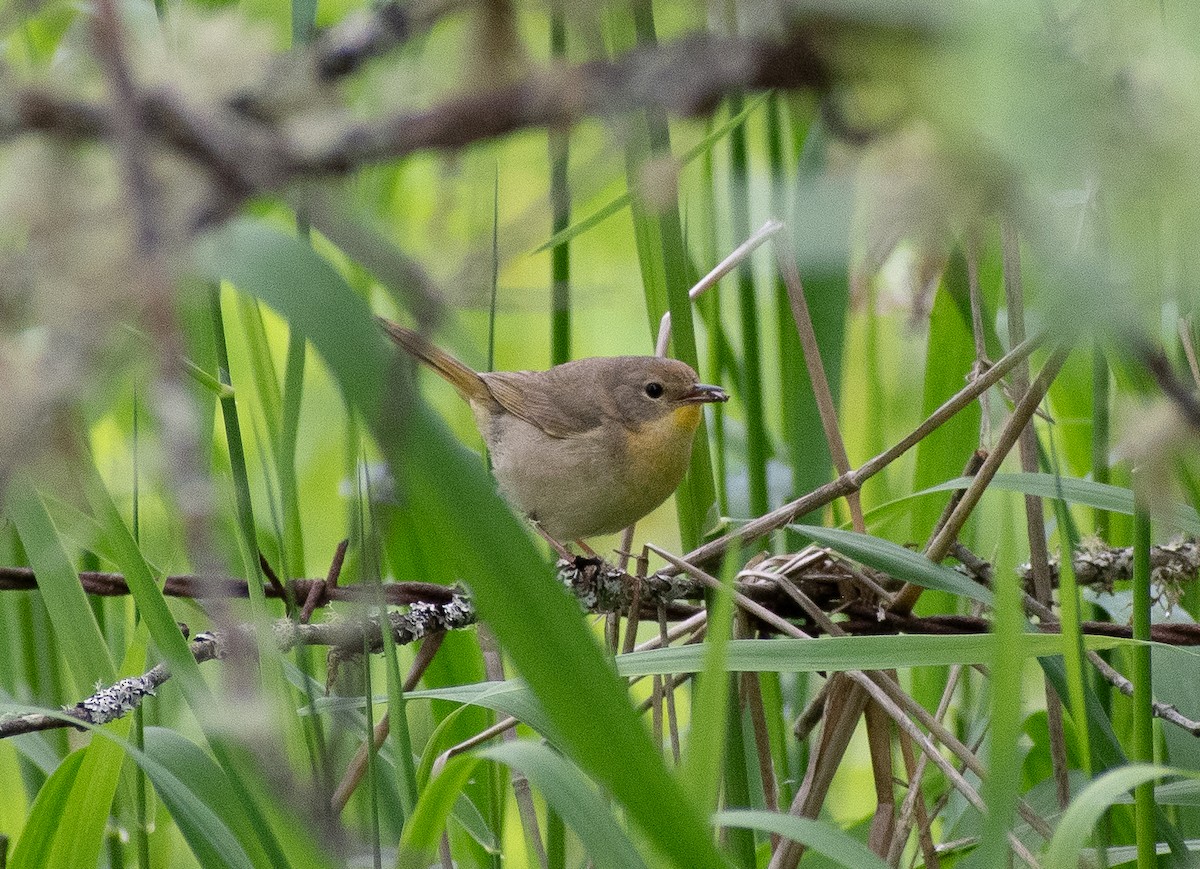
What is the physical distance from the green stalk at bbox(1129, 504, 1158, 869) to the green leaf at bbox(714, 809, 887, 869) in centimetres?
35

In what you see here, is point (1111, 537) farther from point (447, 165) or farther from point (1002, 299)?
point (447, 165)

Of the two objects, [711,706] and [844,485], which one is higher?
[844,485]

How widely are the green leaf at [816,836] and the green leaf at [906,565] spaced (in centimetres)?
50

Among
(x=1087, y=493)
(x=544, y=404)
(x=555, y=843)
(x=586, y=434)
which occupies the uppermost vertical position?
(x=544, y=404)

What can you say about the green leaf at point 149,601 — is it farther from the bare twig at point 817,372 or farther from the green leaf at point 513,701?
the bare twig at point 817,372

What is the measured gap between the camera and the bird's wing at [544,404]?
360cm

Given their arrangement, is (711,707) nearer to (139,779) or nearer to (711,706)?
(711,706)

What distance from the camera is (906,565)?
1733 mm

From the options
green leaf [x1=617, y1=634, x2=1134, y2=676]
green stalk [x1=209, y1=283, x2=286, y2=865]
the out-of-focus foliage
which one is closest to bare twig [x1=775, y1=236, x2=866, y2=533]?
the out-of-focus foliage

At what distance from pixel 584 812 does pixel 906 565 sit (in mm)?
794

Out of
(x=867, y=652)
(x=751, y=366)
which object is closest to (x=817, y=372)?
(x=751, y=366)

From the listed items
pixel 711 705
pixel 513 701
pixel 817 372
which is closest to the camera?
pixel 711 705

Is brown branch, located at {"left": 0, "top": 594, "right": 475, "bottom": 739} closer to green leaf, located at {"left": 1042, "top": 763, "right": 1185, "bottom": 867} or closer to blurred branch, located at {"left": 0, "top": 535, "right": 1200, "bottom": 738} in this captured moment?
blurred branch, located at {"left": 0, "top": 535, "right": 1200, "bottom": 738}

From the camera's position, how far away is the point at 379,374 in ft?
2.31
